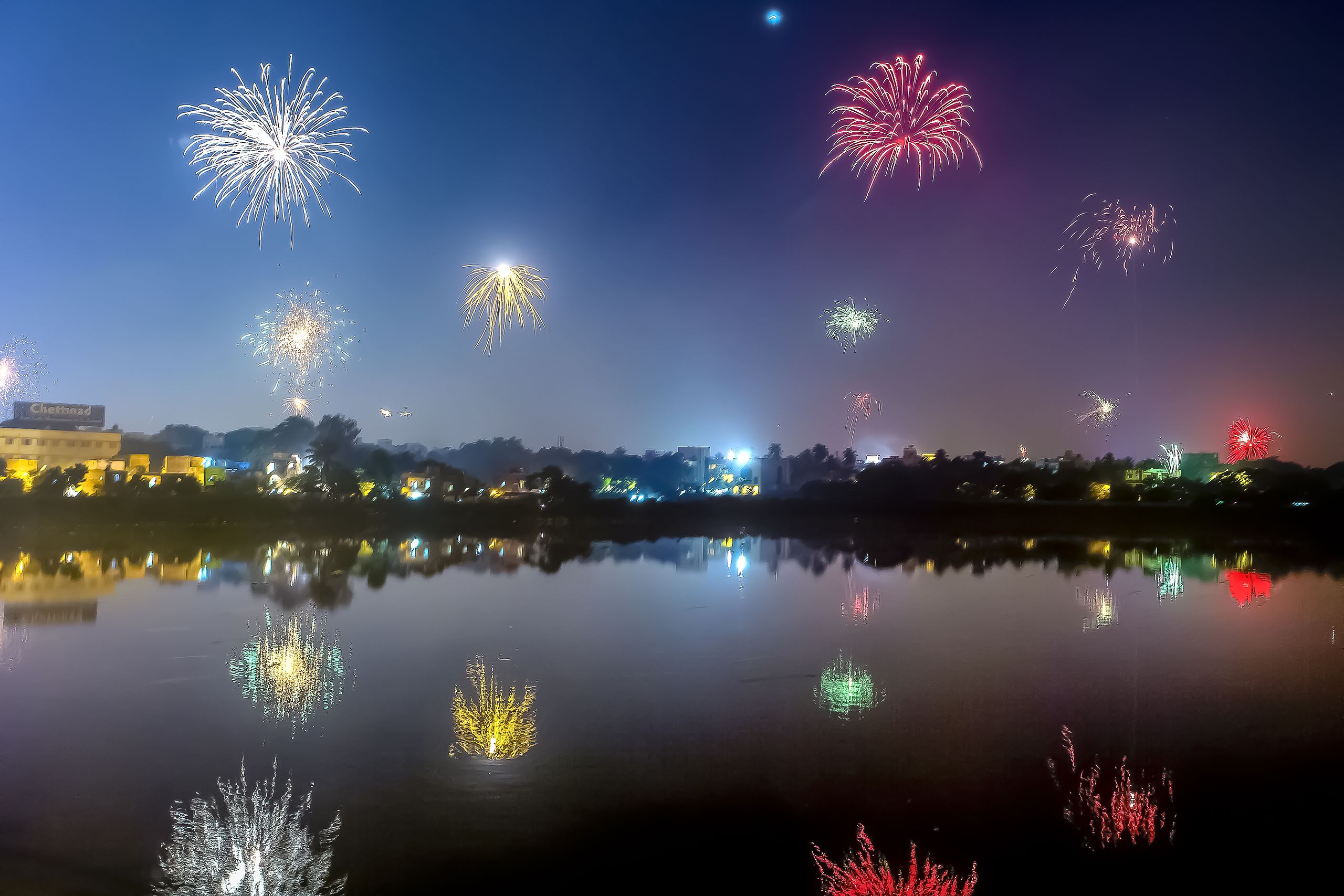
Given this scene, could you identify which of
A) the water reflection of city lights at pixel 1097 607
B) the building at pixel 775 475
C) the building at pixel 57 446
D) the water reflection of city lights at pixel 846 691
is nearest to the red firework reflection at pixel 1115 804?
the water reflection of city lights at pixel 846 691

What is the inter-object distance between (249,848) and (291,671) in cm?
536

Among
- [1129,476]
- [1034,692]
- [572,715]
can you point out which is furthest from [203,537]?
[1129,476]

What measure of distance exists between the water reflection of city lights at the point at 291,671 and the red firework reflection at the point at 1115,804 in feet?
22.2

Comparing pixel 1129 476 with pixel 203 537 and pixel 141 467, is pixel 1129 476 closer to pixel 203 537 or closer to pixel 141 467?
pixel 203 537

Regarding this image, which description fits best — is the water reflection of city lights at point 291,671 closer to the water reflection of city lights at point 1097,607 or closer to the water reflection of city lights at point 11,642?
the water reflection of city lights at point 11,642

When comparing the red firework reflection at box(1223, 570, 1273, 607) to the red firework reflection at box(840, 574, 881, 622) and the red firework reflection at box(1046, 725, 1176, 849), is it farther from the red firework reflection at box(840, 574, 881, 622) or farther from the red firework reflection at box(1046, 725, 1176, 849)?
the red firework reflection at box(1046, 725, 1176, 849)

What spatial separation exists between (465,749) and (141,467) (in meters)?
55.3

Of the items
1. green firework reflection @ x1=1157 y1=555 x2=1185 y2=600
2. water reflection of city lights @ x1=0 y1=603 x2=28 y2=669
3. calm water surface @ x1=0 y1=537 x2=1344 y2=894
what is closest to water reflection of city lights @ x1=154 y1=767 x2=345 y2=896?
calm water surface @ x1=0 y1=537 x2=1344 y2=894

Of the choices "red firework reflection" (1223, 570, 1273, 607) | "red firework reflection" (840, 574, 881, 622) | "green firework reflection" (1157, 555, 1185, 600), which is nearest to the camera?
"red firework reflection" (840, 574, 881, 622)

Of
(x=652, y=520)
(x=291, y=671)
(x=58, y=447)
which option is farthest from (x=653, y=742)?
(x=58, y=447)

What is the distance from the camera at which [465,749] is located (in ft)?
23.9

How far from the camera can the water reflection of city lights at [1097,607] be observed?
1530cm

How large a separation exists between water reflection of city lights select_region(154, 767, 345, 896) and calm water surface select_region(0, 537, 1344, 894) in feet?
0.11

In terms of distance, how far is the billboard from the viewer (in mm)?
53062
